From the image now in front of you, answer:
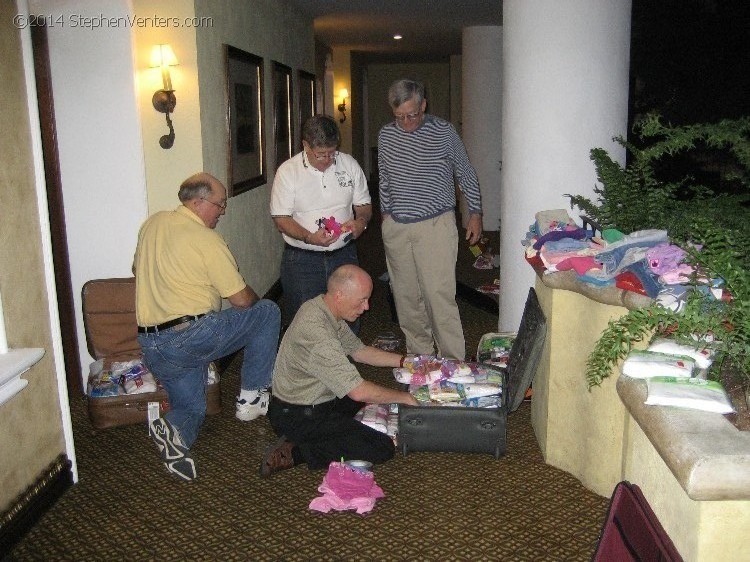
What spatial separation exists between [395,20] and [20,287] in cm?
809

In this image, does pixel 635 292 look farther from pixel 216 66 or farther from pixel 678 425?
pixel 216 66

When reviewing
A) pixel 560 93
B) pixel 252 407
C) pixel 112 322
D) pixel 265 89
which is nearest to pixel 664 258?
pixel 560 93

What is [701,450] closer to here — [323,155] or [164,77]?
[323,155]

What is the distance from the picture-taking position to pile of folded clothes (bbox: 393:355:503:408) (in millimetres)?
3639

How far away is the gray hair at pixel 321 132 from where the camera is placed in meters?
4.42

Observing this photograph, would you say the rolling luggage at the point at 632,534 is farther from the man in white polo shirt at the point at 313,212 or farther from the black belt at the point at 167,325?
the man in white polo shirt at the point at 313,212

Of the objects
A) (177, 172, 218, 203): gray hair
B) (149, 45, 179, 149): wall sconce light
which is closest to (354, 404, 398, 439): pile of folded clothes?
(177, 172, 218, 203): gray hair

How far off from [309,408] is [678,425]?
2124 mm

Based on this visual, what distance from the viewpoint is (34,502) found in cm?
311

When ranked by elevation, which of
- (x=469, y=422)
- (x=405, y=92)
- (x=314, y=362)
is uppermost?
(x=405, y=92)

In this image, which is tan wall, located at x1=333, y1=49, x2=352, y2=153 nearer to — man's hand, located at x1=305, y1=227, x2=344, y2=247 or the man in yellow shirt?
man's hand, located at x1=305, y1=227, x2=344, y2=247

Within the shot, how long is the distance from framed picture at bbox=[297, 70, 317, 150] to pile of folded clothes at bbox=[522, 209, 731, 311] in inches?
218

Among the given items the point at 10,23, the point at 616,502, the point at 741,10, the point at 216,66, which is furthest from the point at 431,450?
the point at 741,10

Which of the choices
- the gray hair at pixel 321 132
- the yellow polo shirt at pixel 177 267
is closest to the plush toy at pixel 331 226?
the gray hair at pixel 321 132
